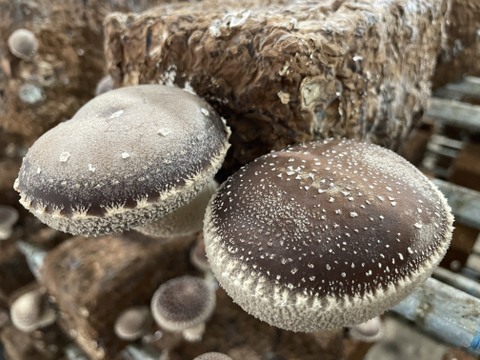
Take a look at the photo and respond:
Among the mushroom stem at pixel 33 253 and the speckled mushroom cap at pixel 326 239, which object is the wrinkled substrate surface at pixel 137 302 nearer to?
the mushroom stem at pixel 33 253

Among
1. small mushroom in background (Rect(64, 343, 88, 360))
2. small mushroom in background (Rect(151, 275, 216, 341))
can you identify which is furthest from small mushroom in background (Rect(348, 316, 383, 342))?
small mushroom in background (Rect(64, 343, 88, 360))

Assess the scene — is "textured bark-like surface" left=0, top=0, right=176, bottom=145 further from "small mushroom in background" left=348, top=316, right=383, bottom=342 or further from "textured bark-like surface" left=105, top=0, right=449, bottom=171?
"small mushroom in background" left=348, top=316, right=383, bottom=342

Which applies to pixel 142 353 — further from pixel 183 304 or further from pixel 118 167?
pixel 118 167

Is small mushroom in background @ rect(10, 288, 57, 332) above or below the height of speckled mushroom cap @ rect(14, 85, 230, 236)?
below

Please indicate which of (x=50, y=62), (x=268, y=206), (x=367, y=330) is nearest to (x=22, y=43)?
(x=50, y=62)

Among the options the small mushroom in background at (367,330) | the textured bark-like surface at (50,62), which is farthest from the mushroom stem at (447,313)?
the textured bark-like surface at (50,62)

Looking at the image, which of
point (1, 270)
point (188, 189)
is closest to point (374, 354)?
point (188, 189)
